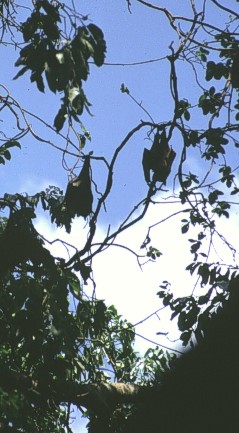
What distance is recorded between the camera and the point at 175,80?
320cm

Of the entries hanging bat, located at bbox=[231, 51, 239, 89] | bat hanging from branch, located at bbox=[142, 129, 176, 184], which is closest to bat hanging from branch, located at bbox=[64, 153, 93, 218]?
bat hanging from branch, located at bbox=[142, 129, 176, 184]

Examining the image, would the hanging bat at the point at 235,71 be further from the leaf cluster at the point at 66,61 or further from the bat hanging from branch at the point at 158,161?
the leaf cluster at the point at 66,61

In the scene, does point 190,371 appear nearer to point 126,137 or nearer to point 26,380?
point 26,380

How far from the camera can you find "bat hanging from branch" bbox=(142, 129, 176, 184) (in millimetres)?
3107

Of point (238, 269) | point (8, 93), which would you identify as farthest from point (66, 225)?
point (238, 269)

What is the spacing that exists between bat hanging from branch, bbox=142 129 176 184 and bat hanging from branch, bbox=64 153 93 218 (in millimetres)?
312

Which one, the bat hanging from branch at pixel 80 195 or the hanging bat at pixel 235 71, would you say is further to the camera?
the hanging bat at pixel 235 71

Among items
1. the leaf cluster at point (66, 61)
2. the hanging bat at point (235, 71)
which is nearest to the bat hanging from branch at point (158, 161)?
the hanging bat at point (235, 71)

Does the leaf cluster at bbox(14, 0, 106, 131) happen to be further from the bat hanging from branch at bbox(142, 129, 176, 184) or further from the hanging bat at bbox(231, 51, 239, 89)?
the hanging bat at bbox(231, 51, 239, 89)

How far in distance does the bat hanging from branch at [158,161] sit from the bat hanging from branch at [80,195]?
1.02ft

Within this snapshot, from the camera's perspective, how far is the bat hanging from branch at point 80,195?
3066 mm

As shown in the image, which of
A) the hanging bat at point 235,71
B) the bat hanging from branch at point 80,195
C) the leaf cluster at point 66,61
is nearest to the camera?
the leaf cluster at point 66,61

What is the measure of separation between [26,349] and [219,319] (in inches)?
37.0

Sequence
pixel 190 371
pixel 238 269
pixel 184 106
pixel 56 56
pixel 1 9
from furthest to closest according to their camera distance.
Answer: pixel 184 106 < pixel 1 9 < pixel 238 269 < pixel 190 371 < pixel 56 56
